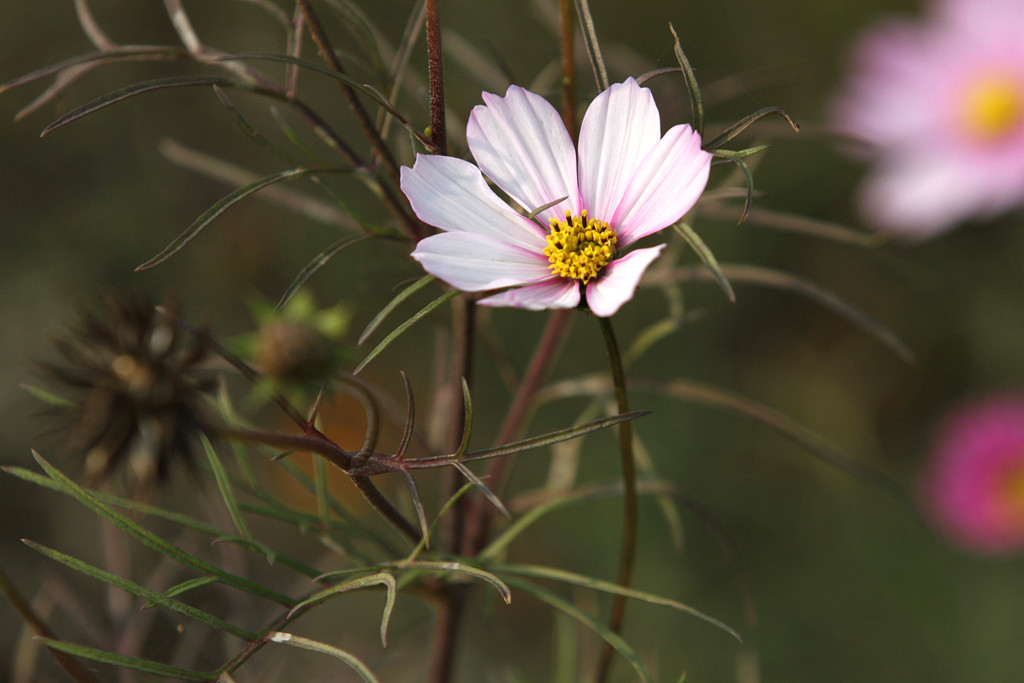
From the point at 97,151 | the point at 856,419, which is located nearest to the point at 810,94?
the point at 856,419

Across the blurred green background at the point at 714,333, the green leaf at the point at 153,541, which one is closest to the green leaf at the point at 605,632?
the green leaf at the point at 153,541

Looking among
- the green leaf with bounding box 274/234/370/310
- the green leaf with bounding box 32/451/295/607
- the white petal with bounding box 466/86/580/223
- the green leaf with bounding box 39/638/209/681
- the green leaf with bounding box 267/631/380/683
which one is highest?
the white petal with bounding box 466/86/580/223

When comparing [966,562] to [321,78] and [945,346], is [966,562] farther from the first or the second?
[321,78]

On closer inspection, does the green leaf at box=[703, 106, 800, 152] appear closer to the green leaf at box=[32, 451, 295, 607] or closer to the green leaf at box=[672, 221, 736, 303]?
the green leaf at box=[672, 221, 736, 303]

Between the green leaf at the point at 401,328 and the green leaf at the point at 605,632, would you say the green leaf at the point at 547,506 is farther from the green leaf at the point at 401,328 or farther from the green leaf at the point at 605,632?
the green leaf at the point at 401,328

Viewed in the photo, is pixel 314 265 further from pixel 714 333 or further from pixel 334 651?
pixel 714 333

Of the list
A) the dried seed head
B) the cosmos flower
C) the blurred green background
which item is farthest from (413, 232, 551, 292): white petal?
the blurred green background

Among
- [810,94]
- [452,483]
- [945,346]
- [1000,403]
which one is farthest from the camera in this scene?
[810,94]

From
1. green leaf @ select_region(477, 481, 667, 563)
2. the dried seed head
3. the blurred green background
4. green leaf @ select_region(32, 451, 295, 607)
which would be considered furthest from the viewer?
the blurred green background
